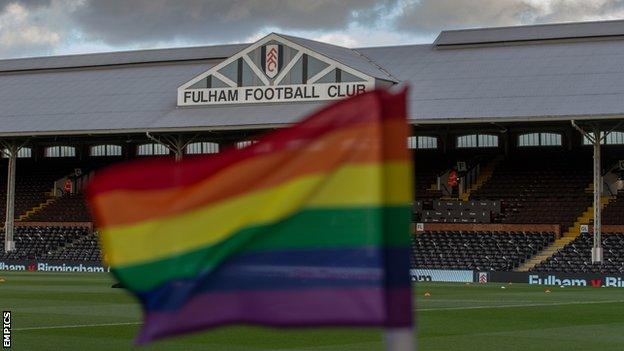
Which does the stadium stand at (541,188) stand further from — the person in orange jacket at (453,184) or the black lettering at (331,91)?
the black lettering at (331,91)

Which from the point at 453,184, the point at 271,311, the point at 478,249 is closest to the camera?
the point at 271,311

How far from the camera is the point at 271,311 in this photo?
24.9 feet

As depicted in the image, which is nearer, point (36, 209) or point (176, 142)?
point (176, 142)

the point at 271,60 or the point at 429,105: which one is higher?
the point at 271,60

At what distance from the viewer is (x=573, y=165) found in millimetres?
74062

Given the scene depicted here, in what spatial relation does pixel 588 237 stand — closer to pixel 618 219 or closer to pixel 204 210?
pixel 618 219

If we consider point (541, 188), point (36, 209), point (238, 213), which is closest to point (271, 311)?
point (238, 213)

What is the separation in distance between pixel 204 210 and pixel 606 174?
66735 mm

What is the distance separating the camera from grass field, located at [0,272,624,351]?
2378 cm

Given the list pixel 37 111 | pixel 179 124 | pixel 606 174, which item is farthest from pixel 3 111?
pixel 606 174

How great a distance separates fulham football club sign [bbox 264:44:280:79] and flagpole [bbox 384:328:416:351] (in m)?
65.4

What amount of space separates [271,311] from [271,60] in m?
65.3

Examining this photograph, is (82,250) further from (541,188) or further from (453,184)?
(541,188)

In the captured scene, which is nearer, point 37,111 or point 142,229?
point 142,229
